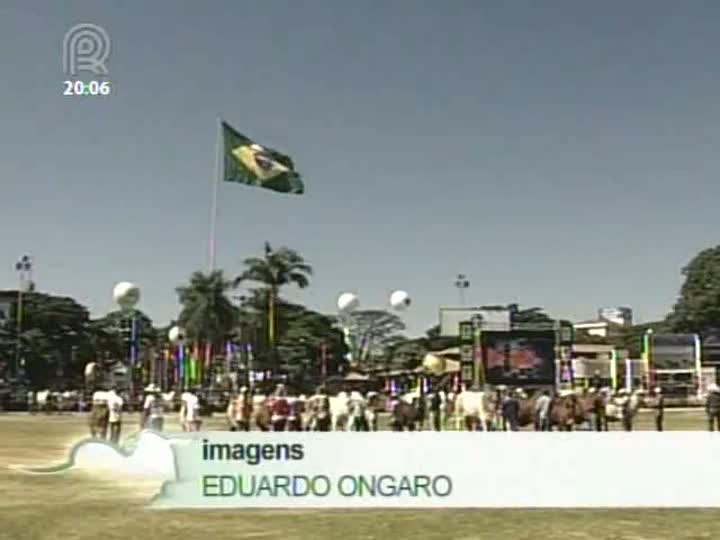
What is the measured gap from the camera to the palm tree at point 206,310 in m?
75.0

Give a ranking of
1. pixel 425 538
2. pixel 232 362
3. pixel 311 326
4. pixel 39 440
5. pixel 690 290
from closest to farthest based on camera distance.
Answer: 1. pixel 425 538
2. pixel 39 440
3. pixel 232 362
4. pixel 311 326
5. pixel 690 290

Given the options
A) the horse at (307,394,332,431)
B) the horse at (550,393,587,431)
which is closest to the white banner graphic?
the horse at (307,394,332,431)

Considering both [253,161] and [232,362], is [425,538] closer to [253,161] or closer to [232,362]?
[253,161]

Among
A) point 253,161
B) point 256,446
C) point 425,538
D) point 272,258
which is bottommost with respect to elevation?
point 425,538

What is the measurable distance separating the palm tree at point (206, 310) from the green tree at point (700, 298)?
48497 mm

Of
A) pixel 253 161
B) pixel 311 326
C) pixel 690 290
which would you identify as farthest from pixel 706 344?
pixel 253 161

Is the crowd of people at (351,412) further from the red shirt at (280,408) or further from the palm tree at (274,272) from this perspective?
the palm tree at (274,272)

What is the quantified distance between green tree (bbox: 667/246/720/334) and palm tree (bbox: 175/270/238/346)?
1909 inches

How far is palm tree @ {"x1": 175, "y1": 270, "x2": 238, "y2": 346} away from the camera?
75.0 m

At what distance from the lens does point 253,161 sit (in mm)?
23453

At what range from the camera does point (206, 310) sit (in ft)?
246

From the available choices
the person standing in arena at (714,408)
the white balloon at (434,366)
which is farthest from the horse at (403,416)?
the white balloon at (434,366)

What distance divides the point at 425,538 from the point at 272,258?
202 feet

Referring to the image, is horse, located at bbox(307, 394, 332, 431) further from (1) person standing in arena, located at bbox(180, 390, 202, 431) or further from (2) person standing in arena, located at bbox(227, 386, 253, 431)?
(1) person standing in arena, located at bbox(180, 390, 202, 431)
